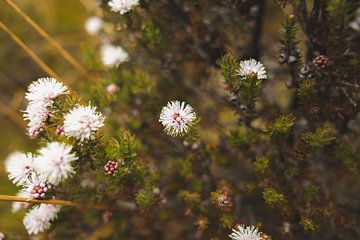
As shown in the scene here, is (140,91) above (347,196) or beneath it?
above

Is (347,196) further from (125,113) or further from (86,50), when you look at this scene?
(86,50)

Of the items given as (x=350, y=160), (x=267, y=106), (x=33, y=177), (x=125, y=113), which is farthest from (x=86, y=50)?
(x=350, y=160)

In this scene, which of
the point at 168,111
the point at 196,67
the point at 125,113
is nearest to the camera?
the point at 168,111

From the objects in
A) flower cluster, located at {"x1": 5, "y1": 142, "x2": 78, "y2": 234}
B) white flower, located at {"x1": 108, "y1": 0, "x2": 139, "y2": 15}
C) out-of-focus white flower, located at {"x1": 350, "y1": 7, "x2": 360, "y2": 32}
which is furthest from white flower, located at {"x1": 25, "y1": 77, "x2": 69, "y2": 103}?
out-of-focus white flower, located at {"x1": 350, "y1": 7, "x2": 360, "y2": 32}

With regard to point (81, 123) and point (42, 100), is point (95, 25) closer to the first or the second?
point (42, 100)

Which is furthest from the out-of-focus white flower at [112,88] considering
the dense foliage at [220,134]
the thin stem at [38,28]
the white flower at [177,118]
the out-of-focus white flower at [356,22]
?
the out-of-focus white flower at [356,22]

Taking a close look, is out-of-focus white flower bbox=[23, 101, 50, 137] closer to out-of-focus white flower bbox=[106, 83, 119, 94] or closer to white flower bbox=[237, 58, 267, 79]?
out-of-focus white flower bbox=[106, 83, 119, 94]

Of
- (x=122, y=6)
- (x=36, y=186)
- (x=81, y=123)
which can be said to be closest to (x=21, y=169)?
(x=36, y=186)

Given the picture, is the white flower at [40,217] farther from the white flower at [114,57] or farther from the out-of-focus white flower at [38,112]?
the white flower at [114,57]
